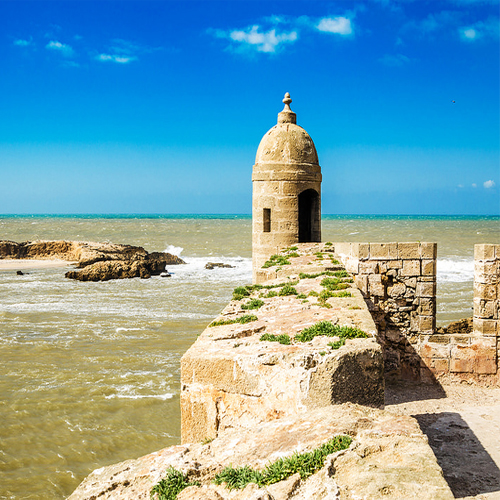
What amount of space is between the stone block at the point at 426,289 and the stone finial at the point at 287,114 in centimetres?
656

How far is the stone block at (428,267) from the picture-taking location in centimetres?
801

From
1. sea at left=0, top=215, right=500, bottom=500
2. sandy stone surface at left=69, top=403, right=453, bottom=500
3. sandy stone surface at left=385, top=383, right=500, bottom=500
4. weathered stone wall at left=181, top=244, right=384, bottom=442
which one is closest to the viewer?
sandy stone surface at left=69, top=403, right=453, bottom=500

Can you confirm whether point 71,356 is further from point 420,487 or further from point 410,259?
point 420,487

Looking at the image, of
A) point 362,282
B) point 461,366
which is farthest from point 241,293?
point 461,366

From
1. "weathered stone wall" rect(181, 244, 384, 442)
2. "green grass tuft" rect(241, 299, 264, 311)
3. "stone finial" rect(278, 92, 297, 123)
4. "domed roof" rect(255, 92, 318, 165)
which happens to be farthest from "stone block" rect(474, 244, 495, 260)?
"stone finial" rect(278, 92, 297, 123)

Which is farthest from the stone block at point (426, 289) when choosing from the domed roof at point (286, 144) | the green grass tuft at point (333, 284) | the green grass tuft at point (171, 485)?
the green grass tuft at point (171, 485)

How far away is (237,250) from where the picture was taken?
43500mm

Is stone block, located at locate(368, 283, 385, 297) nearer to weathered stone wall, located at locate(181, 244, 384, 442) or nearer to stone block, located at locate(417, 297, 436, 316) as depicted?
stone block, located at locate(417, 297, 436, 316)

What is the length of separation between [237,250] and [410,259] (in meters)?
35.6

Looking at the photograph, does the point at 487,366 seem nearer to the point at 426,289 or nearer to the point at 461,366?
the point at 461,366

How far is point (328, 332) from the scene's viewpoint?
13.6 feet

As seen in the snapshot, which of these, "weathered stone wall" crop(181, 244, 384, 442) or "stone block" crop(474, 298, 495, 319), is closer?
"weathered stone wall" crop(181, 244, 384, 442)

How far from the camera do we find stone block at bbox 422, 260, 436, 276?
8.01 m

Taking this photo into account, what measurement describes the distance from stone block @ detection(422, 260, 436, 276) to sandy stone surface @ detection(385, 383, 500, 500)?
5.88ft
